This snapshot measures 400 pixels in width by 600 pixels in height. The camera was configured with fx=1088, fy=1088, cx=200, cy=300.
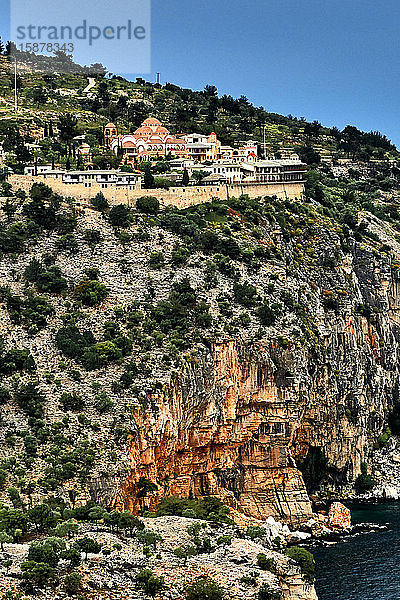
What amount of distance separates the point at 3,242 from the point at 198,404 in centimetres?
1648

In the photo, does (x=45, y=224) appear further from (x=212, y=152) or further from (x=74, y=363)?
(x=212, y=152)

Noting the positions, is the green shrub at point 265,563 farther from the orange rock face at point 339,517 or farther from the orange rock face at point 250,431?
the orange rock face at point 339,517

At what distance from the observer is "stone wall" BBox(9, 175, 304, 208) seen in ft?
250

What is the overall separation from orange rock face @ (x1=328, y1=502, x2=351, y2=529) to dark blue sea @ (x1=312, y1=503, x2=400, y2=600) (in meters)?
1.27

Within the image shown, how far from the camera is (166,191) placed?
260 feet

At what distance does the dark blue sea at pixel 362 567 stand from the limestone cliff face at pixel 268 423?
4887mm

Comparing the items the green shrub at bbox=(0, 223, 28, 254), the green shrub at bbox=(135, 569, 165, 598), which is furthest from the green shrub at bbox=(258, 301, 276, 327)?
the green shrub at bbox=(135, 569, 165, 598)

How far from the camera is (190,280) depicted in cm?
7150

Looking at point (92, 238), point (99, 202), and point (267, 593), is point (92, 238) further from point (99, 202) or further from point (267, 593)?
point (267, 593)

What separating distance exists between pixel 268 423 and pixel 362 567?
11693 mm

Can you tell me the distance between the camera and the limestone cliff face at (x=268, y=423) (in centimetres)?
6412

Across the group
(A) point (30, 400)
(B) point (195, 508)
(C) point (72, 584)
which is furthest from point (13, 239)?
(C) point (72, 584)

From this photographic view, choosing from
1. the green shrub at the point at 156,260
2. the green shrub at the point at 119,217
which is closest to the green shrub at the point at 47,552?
the green shrub at the point at 156,260

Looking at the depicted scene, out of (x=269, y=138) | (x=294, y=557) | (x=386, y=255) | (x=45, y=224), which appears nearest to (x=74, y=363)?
(x=45, y=224)
